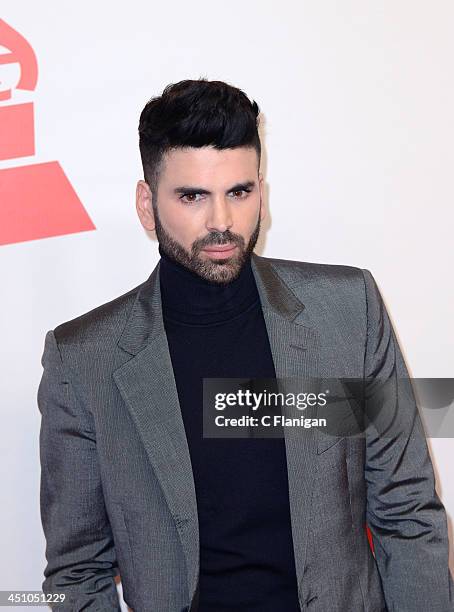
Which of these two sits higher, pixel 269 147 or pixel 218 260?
pixel 269 147

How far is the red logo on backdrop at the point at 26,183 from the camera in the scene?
8.14ft

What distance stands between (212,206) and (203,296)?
0.82 ft

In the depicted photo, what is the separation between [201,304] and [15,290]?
0.72 m

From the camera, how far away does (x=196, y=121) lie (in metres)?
2.01

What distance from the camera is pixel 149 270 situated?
256 cm

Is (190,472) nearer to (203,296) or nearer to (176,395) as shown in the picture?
(176,395)

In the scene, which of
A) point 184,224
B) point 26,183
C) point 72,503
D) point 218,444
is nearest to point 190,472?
A: point 218,444

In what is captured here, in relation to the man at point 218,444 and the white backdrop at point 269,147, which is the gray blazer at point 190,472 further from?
the white backdrop at point 269,147

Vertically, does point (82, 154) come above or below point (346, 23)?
below

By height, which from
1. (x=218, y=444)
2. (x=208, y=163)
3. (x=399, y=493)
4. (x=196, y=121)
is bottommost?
(x=399, y=493)

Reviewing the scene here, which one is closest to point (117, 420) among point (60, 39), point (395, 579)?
point (395, 579)

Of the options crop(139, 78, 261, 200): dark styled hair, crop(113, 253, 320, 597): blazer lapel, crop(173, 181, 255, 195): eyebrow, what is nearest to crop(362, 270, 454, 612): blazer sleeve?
crop(113, 253, 320, 597): blazer lapel

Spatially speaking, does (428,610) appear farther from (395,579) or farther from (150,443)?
(150,443)

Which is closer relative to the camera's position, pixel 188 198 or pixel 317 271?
pixel 188 198
